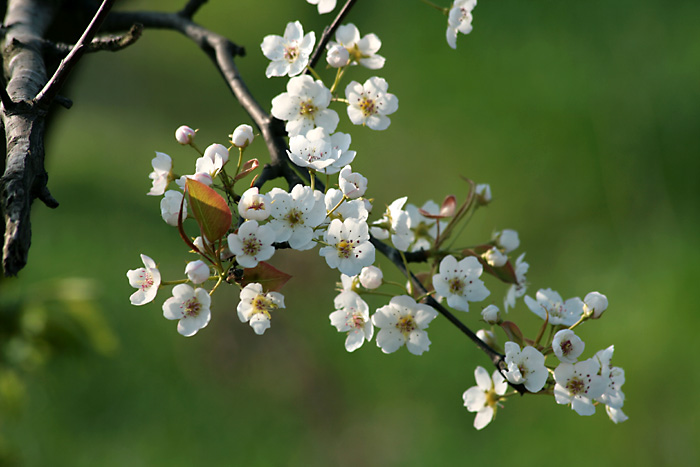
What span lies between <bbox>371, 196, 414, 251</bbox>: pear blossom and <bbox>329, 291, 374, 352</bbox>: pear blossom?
Answer: 0.08 metres

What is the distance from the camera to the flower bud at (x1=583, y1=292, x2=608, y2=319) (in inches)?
27.5

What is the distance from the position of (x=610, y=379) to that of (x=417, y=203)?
2.12 metres

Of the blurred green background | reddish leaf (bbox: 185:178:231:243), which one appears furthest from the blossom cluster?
the blurred green background

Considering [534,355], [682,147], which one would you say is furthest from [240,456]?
[682,147]

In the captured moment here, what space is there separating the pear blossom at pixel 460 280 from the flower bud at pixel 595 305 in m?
0.11

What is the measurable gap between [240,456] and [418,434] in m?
0.59

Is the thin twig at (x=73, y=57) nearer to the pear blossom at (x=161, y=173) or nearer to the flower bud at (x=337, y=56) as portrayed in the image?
the pear blossom at (x=161, y=173)

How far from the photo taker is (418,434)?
2.13 metres

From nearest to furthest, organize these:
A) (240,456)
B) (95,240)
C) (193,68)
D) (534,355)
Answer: (534,355) → (240,456) → (95,240) → (193,68)

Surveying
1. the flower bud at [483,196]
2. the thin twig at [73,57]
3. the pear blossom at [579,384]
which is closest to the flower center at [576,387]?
the pear blossom at [579,384]

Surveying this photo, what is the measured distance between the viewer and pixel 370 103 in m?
0.78

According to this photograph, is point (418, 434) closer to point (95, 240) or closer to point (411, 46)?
point (95, 240)

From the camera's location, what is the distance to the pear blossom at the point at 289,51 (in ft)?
2.46

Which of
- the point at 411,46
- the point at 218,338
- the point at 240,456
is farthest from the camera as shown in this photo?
the point at 411,46
